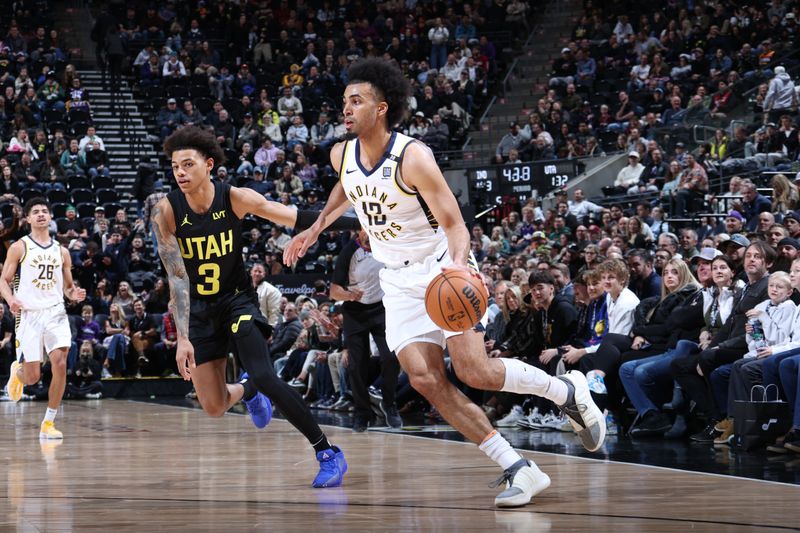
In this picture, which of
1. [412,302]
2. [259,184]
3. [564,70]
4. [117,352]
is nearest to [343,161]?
[412,302]

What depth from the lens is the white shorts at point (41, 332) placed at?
9562mm

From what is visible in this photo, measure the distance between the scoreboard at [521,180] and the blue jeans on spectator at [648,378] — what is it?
428 inches

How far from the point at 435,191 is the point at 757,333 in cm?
349

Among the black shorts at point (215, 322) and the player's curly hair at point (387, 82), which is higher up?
the player's curly hair at point (387, 82)

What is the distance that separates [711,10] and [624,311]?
15962 mm

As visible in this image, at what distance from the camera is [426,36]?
2652 cm

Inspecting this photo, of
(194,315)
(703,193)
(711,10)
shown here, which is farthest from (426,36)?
(194,315)

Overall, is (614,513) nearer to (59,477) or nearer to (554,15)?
(59,477)

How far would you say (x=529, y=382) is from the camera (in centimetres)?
509

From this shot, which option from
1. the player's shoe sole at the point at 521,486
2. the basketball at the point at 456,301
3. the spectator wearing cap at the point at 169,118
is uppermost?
the spectator wearing cap at the point at 169,118

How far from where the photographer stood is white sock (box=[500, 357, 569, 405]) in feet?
16.5

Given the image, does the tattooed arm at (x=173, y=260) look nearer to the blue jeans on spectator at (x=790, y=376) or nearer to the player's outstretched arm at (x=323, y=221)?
the player's outstretched arm at (x=323, y=221)

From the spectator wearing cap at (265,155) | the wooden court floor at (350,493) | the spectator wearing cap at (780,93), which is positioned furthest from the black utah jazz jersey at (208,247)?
the spectator wearing cap at (265,155)

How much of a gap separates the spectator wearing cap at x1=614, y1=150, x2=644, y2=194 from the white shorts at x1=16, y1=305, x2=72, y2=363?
405 inches
